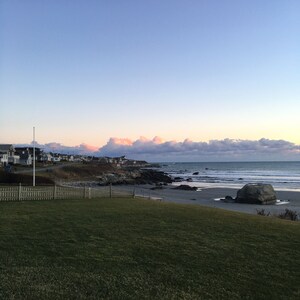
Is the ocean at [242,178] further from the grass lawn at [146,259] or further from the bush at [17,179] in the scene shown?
the grass lawn at [146,259]

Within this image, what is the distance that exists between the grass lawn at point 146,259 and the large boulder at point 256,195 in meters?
20.9

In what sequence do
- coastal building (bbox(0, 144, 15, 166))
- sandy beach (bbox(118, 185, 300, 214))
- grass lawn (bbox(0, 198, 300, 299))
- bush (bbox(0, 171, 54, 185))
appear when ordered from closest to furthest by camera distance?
1. grass lawn (bbox(0, 198, 300, 299))
2. sandy beach (bbox(118, 185, 300, 214))
3. bush (bbox(0, 171, 54, 185))
4. coastal building (bbox(0, 144, 15, 166))

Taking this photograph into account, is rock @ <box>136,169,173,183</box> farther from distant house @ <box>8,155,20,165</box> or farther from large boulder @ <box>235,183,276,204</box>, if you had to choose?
large boulder @ <box>235,183,276,204</box>

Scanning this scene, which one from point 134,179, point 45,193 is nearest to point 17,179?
point 45,193

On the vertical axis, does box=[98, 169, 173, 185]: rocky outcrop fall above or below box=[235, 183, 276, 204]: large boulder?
below

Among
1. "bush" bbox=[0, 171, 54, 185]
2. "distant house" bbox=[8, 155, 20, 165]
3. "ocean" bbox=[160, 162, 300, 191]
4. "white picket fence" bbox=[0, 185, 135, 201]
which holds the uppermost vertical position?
"distant house" bbox=[8, 155, 20, 165]

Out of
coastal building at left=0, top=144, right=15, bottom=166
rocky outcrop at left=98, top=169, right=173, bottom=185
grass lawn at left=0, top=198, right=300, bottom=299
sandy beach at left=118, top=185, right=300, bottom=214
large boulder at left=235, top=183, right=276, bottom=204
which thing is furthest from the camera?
coastal building at left=0, top=144, right=15, bottom=166

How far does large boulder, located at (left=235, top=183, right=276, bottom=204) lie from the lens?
33928 millimetres

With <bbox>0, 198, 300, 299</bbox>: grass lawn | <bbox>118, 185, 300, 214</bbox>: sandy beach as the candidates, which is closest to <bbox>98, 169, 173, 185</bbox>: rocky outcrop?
<bbox>118, 185, 300, 214</bbox>: sandy beach

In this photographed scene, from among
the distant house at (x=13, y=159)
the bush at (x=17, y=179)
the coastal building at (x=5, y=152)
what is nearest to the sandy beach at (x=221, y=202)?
the bush at (x=17, y=179)

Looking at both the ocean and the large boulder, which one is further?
the ocean

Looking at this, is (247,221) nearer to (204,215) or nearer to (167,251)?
(204,215)

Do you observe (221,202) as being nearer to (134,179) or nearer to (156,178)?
(134,179)

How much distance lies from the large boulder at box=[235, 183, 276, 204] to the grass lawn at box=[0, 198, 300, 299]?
20.9 metres
